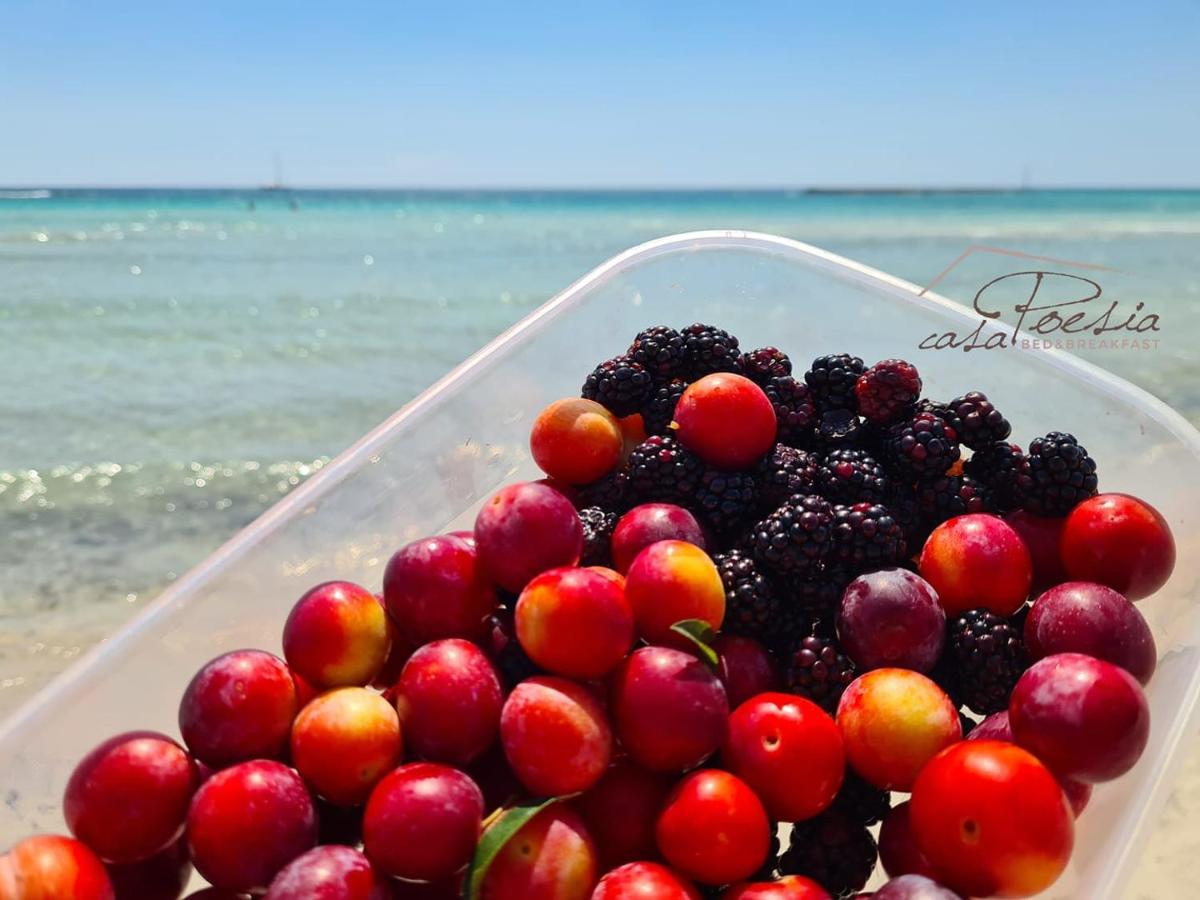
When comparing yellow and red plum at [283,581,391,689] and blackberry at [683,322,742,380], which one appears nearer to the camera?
yellow and red plum at [283,581,391,689]

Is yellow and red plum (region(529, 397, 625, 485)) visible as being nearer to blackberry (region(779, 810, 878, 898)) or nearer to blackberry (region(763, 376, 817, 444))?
blackberry (region(763, 376, 817, 444))

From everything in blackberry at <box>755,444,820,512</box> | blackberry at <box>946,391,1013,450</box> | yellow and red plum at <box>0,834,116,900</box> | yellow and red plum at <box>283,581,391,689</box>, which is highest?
blackberry at <box>946,391,1013,450</box>

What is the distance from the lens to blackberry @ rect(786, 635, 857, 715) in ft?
3.12

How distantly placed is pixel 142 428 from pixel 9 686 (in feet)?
5.59

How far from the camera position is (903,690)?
88cm

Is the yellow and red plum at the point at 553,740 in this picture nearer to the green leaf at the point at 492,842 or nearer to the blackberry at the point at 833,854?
the green leaf at the point at 492,842

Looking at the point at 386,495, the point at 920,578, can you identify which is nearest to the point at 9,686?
the point at 386,495

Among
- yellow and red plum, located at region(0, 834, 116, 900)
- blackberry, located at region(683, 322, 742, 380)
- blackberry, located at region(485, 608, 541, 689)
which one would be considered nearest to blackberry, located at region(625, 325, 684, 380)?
blackberry, located at region(683, 322, 742, 380)

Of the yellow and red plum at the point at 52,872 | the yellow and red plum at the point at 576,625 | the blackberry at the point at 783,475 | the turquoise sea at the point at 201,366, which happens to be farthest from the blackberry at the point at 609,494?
the turquoise sea at the point at 201,366

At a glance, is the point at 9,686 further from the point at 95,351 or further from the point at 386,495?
the point at 95,351

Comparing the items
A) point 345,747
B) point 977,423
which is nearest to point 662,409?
point 977,423

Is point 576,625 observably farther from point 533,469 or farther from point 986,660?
point 533,469

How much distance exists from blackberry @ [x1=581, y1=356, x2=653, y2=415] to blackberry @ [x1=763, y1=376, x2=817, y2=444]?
0.16 metres

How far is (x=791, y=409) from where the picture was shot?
1248 mm
